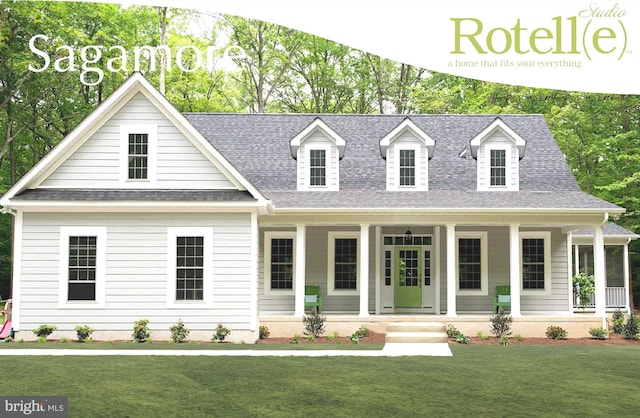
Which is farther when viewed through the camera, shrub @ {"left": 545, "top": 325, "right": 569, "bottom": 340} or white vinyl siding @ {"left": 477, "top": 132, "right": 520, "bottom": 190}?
white vinyl siding @ {"left": 477, "top": 132, "right": 520, "bottom": 190}

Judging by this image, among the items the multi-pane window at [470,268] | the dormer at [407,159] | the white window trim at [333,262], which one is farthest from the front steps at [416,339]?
the dormer at [407,159]

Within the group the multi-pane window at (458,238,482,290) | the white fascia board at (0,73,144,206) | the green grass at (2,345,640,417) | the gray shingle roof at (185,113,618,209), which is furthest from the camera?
the multi-pane window at (458,238,482,290)

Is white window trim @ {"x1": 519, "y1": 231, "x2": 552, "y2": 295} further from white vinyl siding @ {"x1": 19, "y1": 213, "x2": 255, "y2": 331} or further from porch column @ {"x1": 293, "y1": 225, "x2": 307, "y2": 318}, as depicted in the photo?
white vinyl siding @ {"x1": 19, "y1": 213, "x2": 255, "y2": 331}

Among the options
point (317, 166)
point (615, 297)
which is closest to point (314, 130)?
point (317, 166)

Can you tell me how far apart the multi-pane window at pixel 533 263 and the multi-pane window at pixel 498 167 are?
191 centimetres

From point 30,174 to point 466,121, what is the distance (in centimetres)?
1437

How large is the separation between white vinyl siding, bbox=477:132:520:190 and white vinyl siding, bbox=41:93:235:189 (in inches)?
332

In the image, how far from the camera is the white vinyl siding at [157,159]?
19984 millimetres

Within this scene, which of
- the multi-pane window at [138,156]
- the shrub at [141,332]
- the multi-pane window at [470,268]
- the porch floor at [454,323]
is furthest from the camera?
the multi-pane window at [470,268]

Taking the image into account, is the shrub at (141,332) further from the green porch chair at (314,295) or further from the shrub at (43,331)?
the green porch chair at (314,295)

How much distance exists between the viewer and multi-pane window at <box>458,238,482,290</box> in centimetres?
2445

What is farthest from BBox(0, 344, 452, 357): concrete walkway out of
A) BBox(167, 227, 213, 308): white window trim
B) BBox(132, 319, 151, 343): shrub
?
BBox(167, 227, 213, 308): white window trim

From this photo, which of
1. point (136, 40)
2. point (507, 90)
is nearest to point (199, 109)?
point (136, 40)

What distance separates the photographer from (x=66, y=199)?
1961cm
